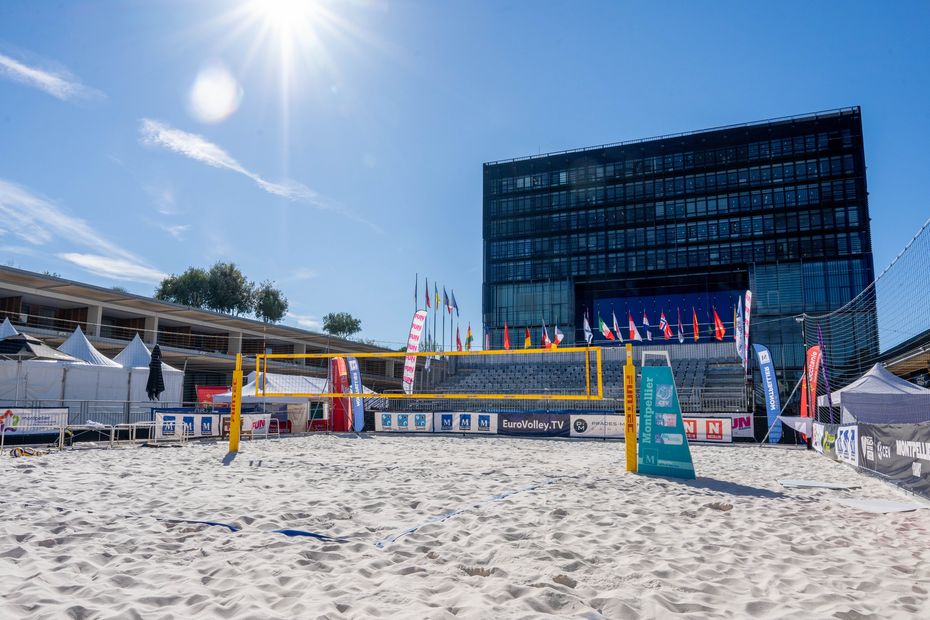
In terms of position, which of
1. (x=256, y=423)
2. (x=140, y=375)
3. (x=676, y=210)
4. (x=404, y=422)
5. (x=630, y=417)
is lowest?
(x=404, y=422)

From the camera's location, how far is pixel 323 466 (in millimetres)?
10164

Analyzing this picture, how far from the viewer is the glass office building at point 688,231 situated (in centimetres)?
4409

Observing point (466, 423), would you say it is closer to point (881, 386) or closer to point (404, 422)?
point (404, 422)

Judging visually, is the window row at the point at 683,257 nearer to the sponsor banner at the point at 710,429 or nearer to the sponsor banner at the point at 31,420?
the sponsor banner at the point at 710,429

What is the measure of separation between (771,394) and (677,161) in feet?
114

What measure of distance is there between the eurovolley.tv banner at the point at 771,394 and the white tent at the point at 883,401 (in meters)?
3.34

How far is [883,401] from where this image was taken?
46.6ft

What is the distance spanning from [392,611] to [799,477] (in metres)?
9.09

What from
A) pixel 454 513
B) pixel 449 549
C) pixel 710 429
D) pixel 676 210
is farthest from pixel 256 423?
pixel 676 210

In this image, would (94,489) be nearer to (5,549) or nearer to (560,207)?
(5,549)

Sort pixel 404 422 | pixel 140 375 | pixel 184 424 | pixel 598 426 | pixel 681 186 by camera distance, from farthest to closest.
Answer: pixel 681 186 → pixel 404 422 → pixel 140 375 → pixel 598 426 → pixel 184 424

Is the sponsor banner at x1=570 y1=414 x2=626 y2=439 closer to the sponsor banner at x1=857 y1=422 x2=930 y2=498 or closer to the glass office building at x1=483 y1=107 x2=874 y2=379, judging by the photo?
the sponsor banner at x1=857 y1=422 x2=930 y2=498

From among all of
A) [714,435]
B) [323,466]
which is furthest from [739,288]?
[323,466]

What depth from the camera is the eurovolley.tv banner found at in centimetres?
1853
